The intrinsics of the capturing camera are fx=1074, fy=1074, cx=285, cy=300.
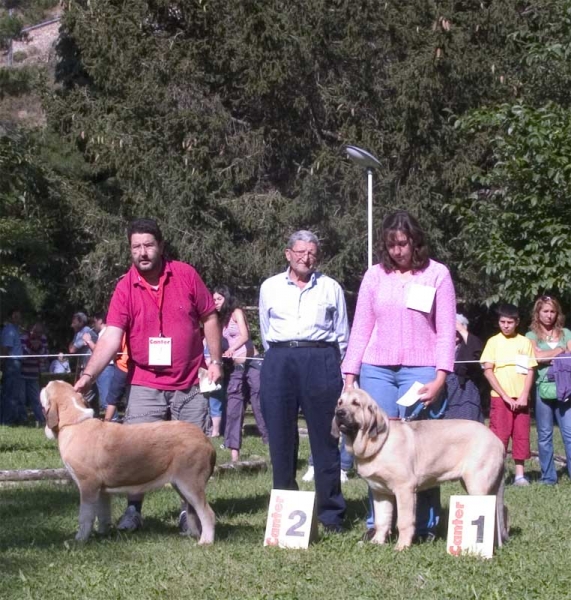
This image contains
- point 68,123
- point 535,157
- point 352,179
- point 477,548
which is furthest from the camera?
point 68,123

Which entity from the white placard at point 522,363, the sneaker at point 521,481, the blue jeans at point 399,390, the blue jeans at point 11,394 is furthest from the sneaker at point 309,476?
the blue jeans at point 11,394

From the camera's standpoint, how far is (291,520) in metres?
6.71

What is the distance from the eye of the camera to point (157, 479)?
6.78m

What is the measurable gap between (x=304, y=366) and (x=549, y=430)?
465 cm

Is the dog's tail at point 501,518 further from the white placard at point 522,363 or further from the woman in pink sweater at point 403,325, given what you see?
the white placard at point 522,363

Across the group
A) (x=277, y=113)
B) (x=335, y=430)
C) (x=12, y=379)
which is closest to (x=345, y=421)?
(x=335, y=430)

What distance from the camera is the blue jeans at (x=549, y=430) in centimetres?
1094

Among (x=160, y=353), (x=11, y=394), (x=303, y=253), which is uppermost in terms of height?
(x=303, y=253)

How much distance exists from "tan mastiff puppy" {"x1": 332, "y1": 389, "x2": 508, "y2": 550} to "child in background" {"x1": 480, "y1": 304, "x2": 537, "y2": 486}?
4.39 meters

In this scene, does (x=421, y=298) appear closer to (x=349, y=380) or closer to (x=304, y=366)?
(x=349, y=380)

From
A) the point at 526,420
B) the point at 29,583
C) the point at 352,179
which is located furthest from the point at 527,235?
the point at 29,583

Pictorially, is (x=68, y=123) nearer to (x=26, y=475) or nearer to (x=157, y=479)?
→ (x=26, y=475)

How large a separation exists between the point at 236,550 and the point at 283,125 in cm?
1781

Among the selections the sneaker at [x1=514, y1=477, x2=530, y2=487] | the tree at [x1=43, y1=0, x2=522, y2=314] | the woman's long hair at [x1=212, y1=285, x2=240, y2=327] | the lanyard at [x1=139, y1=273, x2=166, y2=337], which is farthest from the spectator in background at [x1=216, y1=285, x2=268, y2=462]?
the tree at [x1=43, y1=0, x2=522, y2=314]
